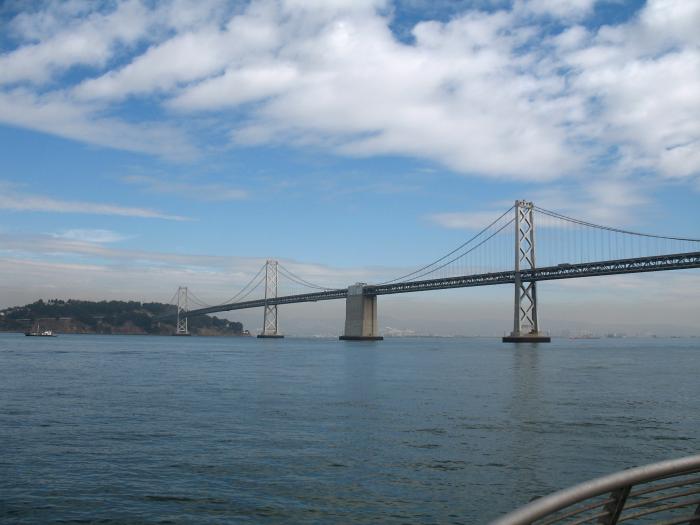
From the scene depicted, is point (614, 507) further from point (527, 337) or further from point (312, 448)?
point (527, 337)

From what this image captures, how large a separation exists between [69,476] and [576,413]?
10766 mm

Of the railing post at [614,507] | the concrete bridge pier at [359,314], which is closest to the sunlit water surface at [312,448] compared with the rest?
the railing post at [614,507]

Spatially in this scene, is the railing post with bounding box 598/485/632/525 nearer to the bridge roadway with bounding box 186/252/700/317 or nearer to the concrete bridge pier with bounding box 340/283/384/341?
the bridge roadway with bounding box 186/252/700/317

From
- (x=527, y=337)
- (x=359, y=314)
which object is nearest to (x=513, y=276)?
(x=527, y=337)

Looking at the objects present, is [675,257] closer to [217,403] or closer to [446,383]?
[446,383]

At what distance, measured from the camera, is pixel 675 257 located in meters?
54.9

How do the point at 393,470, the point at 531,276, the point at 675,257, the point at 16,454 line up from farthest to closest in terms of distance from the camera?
1. the point at 531,276
2. the point at 675,257
3. the point at 16,454
4. the point at 393,470

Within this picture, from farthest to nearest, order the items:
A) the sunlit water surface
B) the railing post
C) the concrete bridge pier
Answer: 1. the concrete bridge pier
2. the sunlit water surface
3. the railing post

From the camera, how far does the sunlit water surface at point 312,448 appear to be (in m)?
7.23

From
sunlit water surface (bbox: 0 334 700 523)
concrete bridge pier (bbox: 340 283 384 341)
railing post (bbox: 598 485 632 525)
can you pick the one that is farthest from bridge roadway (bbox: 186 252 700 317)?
railing post (bbox: 598 485 632 525)

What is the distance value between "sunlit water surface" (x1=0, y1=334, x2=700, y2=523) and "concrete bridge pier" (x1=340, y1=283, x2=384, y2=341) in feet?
205

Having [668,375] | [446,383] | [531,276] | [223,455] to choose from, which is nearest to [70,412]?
[223,455]

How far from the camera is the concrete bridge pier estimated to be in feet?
271

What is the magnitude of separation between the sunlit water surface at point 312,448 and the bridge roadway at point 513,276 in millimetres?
39256
